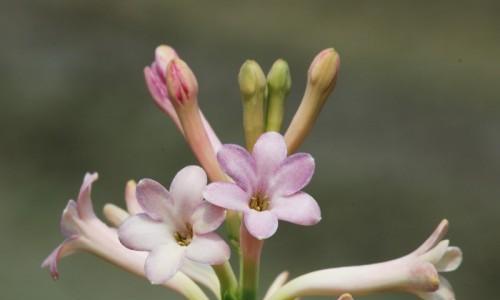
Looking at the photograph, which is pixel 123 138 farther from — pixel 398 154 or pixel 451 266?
pixel 451 266

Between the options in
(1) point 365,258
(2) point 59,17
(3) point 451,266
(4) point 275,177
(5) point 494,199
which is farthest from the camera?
(2) point 59,17

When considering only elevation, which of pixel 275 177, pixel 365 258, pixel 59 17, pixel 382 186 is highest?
pixel 59 17

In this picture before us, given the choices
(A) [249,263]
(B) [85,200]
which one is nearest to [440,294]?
(A) [249,263]

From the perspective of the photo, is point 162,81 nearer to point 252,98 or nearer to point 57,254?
point 252,98

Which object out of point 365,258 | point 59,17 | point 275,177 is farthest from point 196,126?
point 59,17

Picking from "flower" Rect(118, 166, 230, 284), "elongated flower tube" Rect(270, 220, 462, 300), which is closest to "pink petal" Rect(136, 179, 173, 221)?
"flower" Rect(118, 166, 230, 284)

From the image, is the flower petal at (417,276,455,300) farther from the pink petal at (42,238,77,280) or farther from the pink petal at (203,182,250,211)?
the pink petal at (42,238,77,280)
